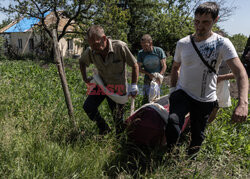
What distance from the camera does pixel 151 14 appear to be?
79.3 feet

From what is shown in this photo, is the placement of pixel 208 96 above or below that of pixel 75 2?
below

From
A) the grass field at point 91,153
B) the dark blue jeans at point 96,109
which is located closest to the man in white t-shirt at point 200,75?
the grass field at point 91,153

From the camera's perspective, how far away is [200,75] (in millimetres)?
2338

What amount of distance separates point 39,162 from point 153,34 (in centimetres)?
2143

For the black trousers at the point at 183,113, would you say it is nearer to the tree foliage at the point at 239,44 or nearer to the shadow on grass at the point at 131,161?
the shadow on grass at the point at 131,161

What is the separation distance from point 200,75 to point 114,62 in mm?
1140

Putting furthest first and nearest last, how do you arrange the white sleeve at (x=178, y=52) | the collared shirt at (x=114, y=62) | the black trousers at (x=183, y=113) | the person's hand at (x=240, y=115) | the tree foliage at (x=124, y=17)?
the tree foliage at (x=124, y=17) < the collared shirt at (x=114, y=62) < the white sleeve at (x=178, y=52) < the black trousers at (x=183, y=113) < the person's hand at (x=240, y=115)

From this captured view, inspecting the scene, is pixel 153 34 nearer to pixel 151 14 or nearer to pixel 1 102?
pixel 151 14

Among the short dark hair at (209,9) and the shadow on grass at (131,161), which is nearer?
the short dark hair at (209,9)

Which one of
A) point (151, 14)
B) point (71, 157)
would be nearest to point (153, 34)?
point (151, 14)

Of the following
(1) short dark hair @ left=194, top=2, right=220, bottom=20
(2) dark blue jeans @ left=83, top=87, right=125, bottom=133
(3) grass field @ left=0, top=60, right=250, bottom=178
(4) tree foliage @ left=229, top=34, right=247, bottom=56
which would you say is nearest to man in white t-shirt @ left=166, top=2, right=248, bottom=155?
(1) short dark hair @ left=194, top=2, right=220, bottom=20

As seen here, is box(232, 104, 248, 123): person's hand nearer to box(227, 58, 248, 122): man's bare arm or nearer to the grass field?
box(227, 58, 248, 122): man's bare arm

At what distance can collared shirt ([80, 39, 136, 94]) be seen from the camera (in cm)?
297

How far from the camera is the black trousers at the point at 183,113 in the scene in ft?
7.81
